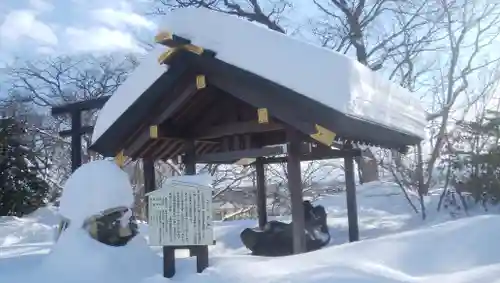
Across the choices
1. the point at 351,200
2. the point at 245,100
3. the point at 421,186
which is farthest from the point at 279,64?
the point at 421,186

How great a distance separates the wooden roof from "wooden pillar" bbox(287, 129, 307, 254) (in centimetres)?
28

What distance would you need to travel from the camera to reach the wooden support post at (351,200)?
7570mm

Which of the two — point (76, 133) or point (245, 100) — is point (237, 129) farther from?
point (76, 133)

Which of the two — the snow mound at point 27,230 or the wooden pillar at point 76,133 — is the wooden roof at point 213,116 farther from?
the snow mound at point 27,230

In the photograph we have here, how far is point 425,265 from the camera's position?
4578 mm

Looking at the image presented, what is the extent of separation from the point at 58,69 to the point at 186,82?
2041 centimetres

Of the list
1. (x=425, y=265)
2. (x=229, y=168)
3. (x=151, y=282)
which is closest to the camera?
(x=425, y=265)

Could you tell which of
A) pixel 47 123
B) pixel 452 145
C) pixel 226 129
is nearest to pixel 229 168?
pixel 47 123

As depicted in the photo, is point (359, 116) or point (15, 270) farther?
point (15, 270)

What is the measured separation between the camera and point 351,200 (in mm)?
7676

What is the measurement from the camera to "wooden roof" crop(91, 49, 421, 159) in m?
5.52

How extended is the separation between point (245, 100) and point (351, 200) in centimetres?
271

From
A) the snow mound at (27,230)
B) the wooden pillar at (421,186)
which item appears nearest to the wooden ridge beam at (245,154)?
the wooden pillar at (421,186)

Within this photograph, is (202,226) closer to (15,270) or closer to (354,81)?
(354,81)
